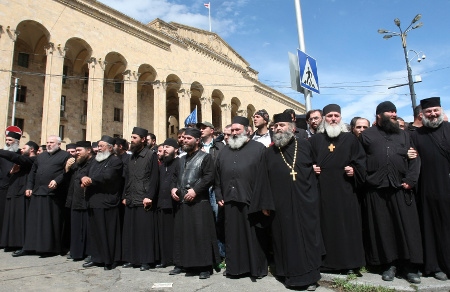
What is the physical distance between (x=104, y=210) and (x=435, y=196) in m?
5.11

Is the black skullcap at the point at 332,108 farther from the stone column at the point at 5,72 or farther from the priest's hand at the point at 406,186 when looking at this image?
the stone column at the point at 5,72

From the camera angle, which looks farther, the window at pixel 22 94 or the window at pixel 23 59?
the window at pixel 23 59

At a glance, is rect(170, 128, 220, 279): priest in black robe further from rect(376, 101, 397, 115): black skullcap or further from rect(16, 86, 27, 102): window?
rect(16, 86, 27, 102): window

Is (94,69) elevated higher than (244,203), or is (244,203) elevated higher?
(94,69)

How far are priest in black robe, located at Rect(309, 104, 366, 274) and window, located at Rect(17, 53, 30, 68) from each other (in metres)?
23.5

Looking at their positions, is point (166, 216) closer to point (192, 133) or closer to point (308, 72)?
point (192, 133)

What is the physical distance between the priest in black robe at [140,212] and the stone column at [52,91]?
15896 millimetres

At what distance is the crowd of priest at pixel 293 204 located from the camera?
3900 mm

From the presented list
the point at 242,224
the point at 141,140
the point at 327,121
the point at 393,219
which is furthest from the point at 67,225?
the point at 393,219

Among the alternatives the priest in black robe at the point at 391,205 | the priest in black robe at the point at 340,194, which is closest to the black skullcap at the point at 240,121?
the priest in black robe at the point at 340,194

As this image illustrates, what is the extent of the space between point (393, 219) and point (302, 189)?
1.26 meters

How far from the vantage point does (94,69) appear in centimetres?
2077

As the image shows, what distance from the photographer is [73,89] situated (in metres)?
23.3

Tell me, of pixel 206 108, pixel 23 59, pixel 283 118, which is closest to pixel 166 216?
pixel 283 118
